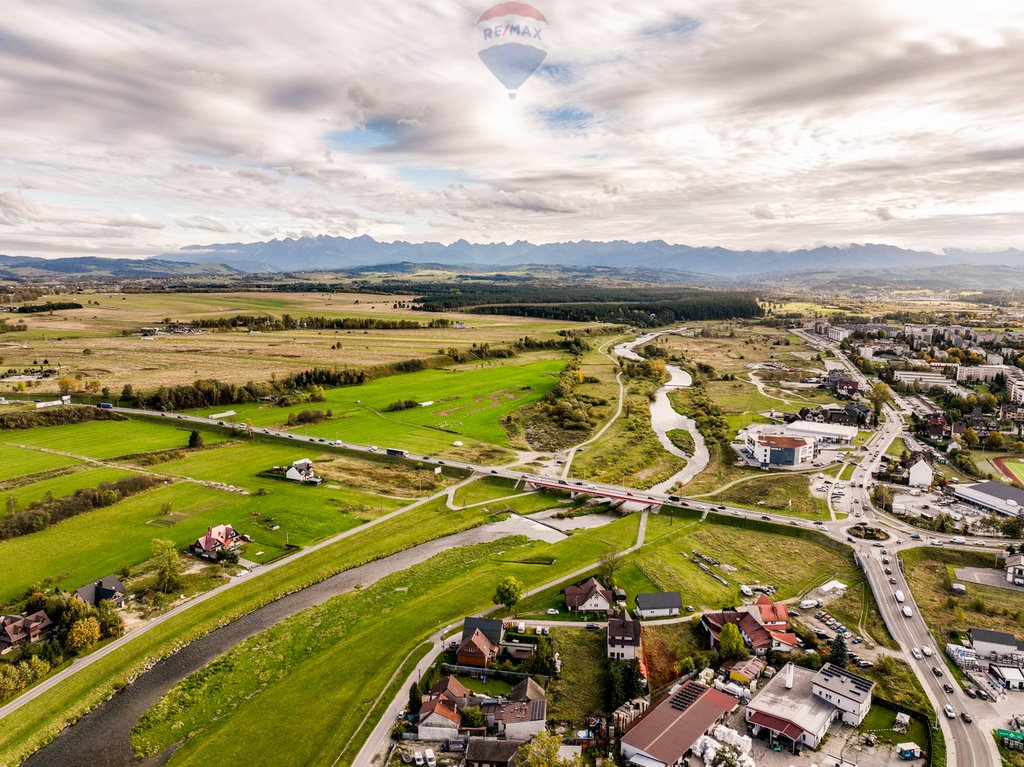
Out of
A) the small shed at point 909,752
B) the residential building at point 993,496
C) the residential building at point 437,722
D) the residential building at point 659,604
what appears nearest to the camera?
the small shed at point 909,752

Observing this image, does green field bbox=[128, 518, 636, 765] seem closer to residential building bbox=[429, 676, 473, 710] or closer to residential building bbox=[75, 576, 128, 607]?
residential building bbox=[429, 676, 473, 710]

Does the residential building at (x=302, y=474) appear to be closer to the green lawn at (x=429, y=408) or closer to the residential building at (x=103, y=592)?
the green lawn at (x=429, y=408)

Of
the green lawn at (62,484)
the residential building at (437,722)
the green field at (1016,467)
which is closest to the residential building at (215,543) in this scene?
the green lawn at (62,484)

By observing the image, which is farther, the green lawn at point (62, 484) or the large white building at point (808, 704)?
the green lawn at point (62, 484)

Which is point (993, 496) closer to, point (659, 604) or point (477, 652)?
point (659, 604)

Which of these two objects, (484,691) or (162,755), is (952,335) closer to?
(484,691)
